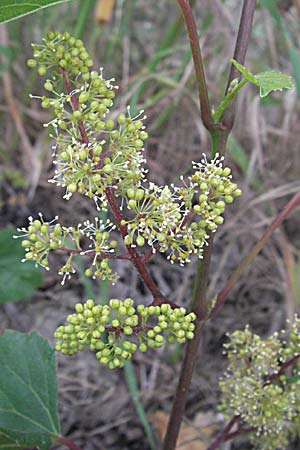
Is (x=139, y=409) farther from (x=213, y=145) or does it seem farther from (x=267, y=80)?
(x=267, y=80)

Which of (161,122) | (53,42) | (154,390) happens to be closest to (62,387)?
(154,390)

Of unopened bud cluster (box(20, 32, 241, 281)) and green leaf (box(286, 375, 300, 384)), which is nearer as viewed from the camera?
unopened bud cluster (box(20, 32, 241, 281))

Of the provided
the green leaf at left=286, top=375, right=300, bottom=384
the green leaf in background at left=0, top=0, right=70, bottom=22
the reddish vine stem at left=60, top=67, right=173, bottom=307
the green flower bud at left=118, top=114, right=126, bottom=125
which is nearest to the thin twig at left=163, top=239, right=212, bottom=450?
the reddish vine stem at left=60, top=67, right=173, bottom=307

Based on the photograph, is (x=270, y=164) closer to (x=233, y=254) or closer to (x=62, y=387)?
(x=233, y=254)

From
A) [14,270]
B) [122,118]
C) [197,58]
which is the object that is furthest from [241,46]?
[14,270]

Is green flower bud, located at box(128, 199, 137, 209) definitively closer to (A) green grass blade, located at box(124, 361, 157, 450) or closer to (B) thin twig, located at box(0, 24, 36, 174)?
(A) green grass blade, located at box(124, 361, 157, 450)

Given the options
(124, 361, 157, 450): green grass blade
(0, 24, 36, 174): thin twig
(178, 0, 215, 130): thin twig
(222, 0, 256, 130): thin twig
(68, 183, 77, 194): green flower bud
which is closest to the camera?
(68, 183, 77, 194): green flower bud
